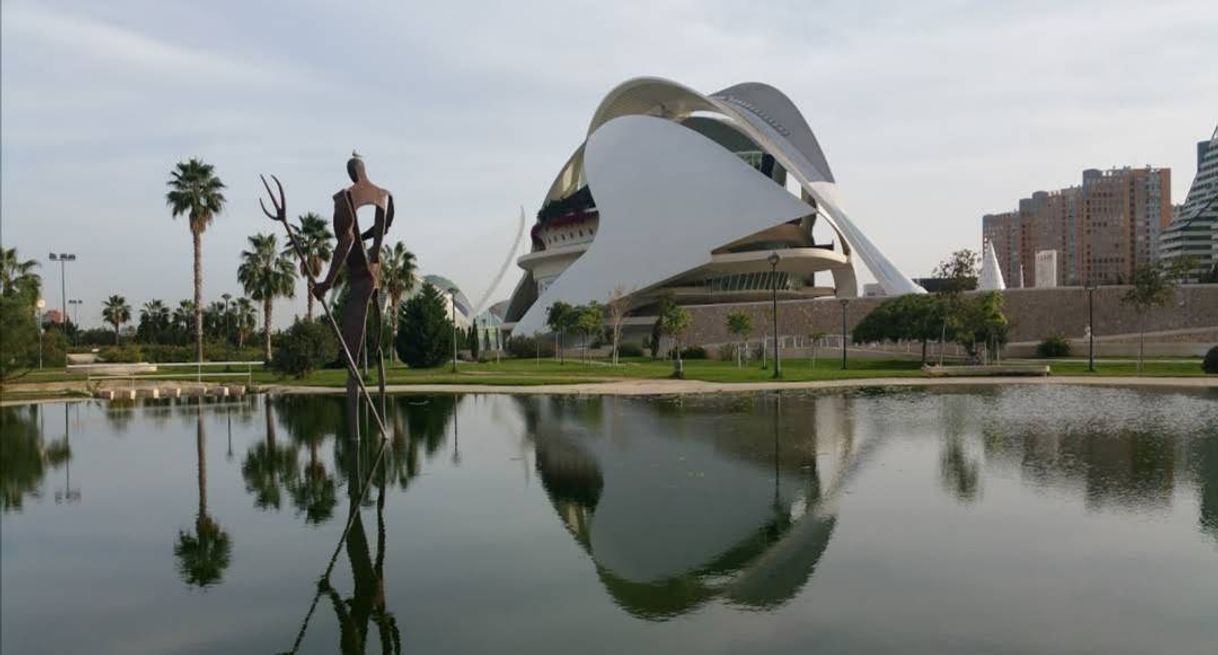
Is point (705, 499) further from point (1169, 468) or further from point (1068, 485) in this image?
point (1169, 468)

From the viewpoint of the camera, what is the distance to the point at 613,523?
898cm

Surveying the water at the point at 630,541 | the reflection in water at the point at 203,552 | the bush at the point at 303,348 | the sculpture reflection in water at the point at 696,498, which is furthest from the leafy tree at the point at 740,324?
the reflection in water at the point at 203,552

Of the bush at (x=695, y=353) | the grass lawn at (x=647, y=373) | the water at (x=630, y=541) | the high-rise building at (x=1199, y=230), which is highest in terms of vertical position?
the high-rise building at (x=1199, y=230)

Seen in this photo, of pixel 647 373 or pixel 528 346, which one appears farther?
pixel 528 346

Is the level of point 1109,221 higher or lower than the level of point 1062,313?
higher

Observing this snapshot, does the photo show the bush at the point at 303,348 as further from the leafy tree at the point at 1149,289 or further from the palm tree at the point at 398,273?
the leafy tree at the point at 1149,289

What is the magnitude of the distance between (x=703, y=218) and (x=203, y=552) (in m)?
48.7

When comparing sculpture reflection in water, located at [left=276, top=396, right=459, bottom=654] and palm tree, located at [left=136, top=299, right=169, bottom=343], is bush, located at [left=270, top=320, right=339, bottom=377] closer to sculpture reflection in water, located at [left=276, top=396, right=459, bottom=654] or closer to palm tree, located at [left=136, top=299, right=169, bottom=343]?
sculpture reflection in water, located at [left=276, top=396, right=459, bottom=654]

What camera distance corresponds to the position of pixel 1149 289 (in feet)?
124

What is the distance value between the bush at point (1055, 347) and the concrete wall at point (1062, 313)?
167cm

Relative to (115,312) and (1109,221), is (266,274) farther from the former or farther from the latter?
(1109,221)

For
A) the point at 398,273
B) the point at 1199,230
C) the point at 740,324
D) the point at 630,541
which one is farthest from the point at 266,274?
the point at 1199,230

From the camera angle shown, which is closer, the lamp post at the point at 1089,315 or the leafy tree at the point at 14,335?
the leafy tree at the point at 14,335

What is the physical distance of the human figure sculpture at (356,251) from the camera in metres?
14.9
